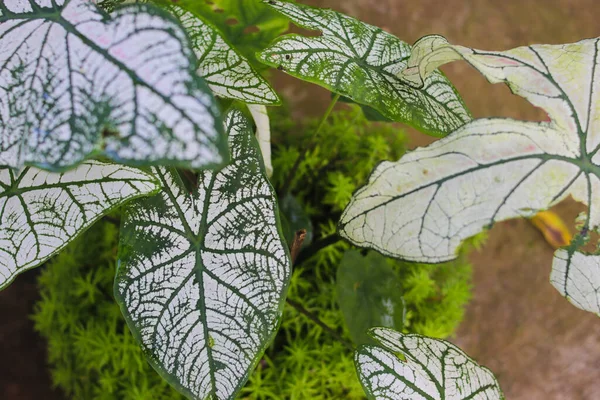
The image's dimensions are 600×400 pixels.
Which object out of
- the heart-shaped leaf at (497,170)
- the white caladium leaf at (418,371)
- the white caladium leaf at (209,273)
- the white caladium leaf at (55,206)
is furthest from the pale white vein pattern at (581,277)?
the white caladium leaf at (55,206)

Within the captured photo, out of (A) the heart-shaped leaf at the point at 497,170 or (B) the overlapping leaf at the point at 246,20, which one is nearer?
(A) the heart-shaped leaf at the point at 497,170

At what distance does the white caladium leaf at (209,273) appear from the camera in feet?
1.90

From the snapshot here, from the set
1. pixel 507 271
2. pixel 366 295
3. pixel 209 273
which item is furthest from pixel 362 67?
pixel 507 271

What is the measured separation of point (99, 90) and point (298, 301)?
0.64 metres

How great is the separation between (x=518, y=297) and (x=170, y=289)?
1.29 metres

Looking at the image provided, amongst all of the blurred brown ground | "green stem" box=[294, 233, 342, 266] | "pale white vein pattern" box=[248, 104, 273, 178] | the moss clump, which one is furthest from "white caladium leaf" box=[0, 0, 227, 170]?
the blurred brown ground

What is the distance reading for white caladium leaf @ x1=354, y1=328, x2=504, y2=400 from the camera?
583 millimetres

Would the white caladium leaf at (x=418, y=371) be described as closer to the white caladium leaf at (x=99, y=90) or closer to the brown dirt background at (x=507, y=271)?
the white caladium leaf at (x=99, y=90)

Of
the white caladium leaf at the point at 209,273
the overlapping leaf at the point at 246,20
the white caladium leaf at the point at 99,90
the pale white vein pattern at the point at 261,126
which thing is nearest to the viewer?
the white caladium leaf at the point at 99,90

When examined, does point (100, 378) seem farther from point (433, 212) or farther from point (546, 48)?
point (546, 48)

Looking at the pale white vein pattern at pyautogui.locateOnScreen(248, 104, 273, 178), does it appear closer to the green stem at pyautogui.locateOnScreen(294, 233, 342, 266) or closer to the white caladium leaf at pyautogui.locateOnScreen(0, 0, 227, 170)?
the green stem at pyautogui.locateOnScreen(294, 233, 342, 266)

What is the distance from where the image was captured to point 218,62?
616 millimetres

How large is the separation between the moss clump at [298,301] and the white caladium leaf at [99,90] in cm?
55

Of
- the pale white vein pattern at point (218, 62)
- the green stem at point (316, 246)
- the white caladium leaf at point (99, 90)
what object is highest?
the pale white vein pattern at point (218, 62)
